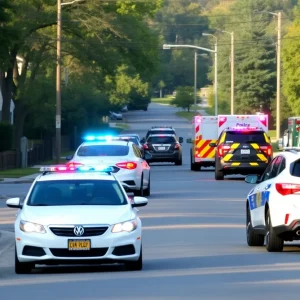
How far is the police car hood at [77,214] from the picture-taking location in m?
14.2

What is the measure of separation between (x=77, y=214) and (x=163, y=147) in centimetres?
3874

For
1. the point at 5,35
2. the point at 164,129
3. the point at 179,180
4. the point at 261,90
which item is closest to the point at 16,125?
the point at 164,129

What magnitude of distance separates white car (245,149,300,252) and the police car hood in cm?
278

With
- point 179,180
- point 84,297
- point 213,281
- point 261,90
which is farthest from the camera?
point 261,90

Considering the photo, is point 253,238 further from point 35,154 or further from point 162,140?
point 35,154

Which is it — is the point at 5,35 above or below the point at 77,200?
above

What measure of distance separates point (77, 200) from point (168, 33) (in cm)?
18276

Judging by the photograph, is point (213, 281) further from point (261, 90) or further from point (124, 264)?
point (261, 90)

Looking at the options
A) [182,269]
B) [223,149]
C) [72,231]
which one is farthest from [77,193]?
[223,149]

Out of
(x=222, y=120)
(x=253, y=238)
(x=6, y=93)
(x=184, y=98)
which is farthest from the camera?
(x=184, y=98)

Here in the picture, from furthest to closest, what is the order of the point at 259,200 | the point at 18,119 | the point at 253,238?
the point at 18,119 → the point at 253,238 → the point at 259,200

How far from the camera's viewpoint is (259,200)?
17.6 m

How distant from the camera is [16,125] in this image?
60.4 meters

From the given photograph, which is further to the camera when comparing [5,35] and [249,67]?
[249,67]
